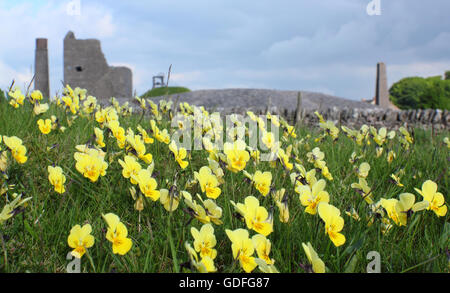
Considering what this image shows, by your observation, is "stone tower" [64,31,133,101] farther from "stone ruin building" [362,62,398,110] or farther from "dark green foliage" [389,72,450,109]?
"dark green foliage" [389,72,450,109]

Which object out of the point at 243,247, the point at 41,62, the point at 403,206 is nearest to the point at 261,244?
the point at 243,247

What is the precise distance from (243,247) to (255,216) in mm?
154

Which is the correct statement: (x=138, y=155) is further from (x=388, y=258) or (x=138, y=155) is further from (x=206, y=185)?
(x=388, y=258)

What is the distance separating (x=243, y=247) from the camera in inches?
46.6

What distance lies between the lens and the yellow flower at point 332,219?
1.30 m

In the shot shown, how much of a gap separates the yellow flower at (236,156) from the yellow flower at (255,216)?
0.47 metres

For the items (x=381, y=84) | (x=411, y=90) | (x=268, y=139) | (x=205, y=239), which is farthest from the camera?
(x=411, y=90)

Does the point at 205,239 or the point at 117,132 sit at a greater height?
the point at 117,132

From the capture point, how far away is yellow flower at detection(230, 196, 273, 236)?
50.5 inches

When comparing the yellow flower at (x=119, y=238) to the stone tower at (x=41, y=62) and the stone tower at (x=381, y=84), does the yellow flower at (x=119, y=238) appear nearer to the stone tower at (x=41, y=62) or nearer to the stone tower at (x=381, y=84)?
the stone tower at (x=41, y=62)

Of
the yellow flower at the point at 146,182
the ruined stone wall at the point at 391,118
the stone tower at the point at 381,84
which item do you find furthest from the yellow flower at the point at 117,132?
the stone tower at the point at 381,84

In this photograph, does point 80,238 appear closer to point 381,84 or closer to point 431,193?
point 431,193
